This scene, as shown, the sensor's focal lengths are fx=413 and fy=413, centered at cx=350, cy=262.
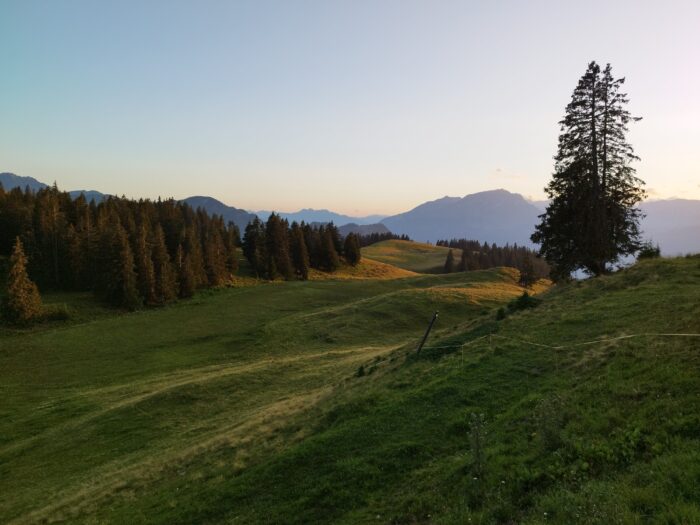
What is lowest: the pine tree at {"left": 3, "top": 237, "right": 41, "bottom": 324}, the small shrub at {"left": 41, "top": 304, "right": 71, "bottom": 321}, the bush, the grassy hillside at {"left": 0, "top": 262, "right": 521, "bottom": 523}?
the grassy hillside at {"left": 0, "top": 262, "right": 521, "bottom": 523}

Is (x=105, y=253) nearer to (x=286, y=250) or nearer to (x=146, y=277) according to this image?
(x=146, y=277)

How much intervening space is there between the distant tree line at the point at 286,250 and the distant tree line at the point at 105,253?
30.7 ft

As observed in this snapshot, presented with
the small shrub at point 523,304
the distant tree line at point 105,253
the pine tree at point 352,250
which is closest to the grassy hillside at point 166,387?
the small shrub at point 523,304

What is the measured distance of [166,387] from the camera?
1251 inches

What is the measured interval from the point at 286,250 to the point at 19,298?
179 feet

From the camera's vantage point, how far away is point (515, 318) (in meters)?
24.2

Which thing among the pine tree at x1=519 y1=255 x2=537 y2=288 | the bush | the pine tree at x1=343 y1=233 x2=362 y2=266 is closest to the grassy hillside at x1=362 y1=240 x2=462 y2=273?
the pine tree at x1=343 y1=233 x2=362 y2=266

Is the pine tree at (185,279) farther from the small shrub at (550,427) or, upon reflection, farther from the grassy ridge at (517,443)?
the small shrub at (550,427)

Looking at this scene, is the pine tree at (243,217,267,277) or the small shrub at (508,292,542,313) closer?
the small shrub at (508,292,542,313)

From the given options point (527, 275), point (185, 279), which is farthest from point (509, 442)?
point (527, 275)

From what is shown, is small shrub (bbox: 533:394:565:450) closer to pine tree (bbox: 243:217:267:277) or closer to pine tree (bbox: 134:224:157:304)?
pine tree (bbox: 134:224:157:304)

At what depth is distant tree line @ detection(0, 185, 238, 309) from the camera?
67.8m

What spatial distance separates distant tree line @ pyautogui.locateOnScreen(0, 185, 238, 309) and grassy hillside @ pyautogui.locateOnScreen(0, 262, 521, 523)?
19.4 feet

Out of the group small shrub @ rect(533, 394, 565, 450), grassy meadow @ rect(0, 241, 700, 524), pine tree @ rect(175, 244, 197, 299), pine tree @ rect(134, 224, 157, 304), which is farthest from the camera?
pine tree @ rect(175, 244, 197, 299)
